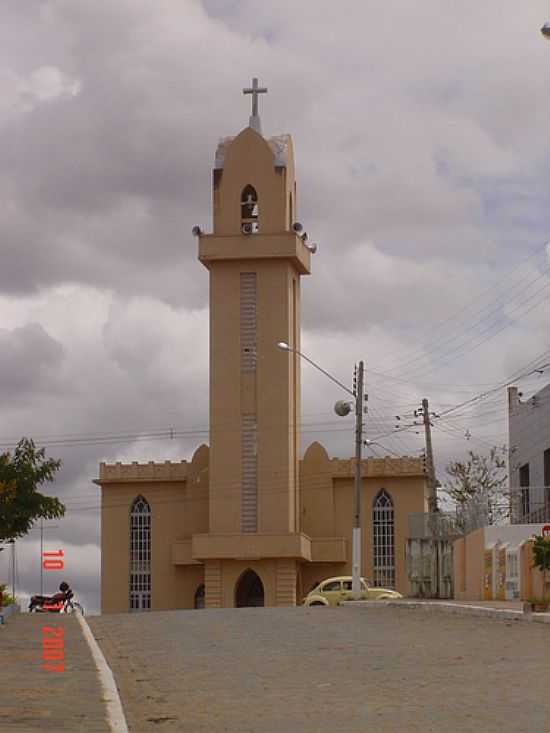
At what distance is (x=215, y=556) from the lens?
65.4m

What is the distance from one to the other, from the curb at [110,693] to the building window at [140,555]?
48.5m

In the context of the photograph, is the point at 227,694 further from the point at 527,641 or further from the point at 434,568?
the point at 434,568

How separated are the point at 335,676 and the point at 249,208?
2139 inches

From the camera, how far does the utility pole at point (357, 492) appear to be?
43969 mm

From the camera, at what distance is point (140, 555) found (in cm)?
7000

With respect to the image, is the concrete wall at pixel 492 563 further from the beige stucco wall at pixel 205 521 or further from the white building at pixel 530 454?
the beige stucco wall at pixel 205 521

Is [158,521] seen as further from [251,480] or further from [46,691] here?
[46,691]

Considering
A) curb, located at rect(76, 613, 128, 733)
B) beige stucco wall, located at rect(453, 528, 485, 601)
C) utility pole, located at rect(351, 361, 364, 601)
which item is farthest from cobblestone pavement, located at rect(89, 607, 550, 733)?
utility pole, located at rect(351, 361, 364, 601)

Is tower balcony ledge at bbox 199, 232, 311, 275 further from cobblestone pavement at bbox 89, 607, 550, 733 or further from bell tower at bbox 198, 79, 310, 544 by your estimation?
cobblestone pavement at bbox 89, 607, 550, 733

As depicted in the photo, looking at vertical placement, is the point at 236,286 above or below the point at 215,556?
above

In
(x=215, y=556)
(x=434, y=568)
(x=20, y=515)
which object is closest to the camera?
(x=20, y=515)

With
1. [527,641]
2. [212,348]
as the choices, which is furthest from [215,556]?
[527,641]

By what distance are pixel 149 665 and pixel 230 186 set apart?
5221 centimetres

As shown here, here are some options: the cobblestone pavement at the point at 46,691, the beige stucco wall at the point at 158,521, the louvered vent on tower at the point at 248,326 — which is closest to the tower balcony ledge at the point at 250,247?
the louvered vent on tower at the point at 248,326
